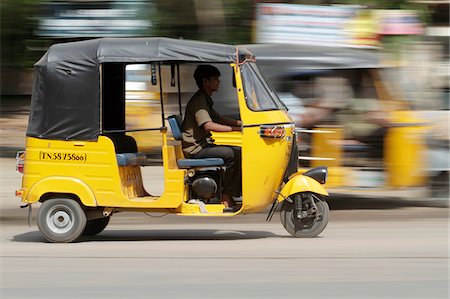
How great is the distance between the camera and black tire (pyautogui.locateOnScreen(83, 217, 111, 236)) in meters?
10.1

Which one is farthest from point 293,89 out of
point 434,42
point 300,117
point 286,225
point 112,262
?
point 434,42

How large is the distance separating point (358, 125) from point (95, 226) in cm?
369

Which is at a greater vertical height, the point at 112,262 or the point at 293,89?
the point at 293,89

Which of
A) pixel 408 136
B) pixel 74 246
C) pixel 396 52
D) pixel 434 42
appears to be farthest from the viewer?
pixel 434 42

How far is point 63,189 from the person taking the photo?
9211 mm

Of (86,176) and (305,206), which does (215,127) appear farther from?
(86,176)

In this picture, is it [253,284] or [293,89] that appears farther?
[293,89]

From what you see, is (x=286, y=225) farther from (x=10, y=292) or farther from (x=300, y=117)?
(x=10, y=292)

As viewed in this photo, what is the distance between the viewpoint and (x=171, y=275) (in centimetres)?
741

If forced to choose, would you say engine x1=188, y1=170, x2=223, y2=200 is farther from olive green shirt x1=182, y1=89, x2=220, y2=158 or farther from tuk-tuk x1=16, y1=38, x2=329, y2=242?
olive green shirt x1=182, y1=89, x2=220, y2=158

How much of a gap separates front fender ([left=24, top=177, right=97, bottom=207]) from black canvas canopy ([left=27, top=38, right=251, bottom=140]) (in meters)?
0.44

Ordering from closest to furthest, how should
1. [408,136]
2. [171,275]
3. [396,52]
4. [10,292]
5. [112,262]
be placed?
[10,292], [171,275], [112,262], [408,136], [396,52]

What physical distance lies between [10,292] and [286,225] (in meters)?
3.51

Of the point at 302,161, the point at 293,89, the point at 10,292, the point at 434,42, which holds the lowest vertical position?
the point at 10,292
